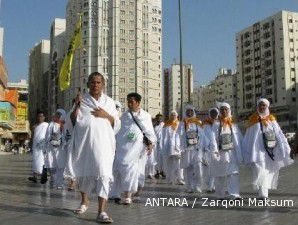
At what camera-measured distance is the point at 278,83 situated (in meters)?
115

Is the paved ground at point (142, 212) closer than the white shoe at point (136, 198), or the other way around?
the paved ground at point (142, 212)

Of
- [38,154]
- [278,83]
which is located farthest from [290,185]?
[278,83]

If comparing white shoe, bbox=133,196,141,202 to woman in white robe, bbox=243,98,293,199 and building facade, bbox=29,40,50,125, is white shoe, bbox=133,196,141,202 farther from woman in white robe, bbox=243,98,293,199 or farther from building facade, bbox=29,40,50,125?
building facade, bbox=29,40,50,125

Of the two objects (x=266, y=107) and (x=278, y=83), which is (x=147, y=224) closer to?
(x=266, y=107)

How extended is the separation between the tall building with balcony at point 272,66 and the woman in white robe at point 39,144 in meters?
96.5

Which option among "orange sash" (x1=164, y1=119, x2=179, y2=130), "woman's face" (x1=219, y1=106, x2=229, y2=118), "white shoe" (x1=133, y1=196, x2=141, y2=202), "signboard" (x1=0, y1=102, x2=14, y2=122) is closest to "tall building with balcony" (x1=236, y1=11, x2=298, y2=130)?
"signboard" (x1=0, y1=102, x2=14, y2=122)

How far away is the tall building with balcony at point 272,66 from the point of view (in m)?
112

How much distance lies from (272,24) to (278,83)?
14987 mm

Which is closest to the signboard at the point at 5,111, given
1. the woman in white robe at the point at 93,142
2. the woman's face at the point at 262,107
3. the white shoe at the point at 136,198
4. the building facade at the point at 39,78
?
the white shoe at the point at 136,198

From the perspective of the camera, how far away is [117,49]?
5177 inches

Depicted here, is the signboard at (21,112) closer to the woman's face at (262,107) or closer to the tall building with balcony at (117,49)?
the tall building with balcony at (117,49)

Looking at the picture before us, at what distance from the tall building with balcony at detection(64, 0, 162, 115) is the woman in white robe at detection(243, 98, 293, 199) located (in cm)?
12018

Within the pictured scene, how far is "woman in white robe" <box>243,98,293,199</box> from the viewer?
9391mm

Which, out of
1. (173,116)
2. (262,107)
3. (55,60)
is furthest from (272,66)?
(262,107)
